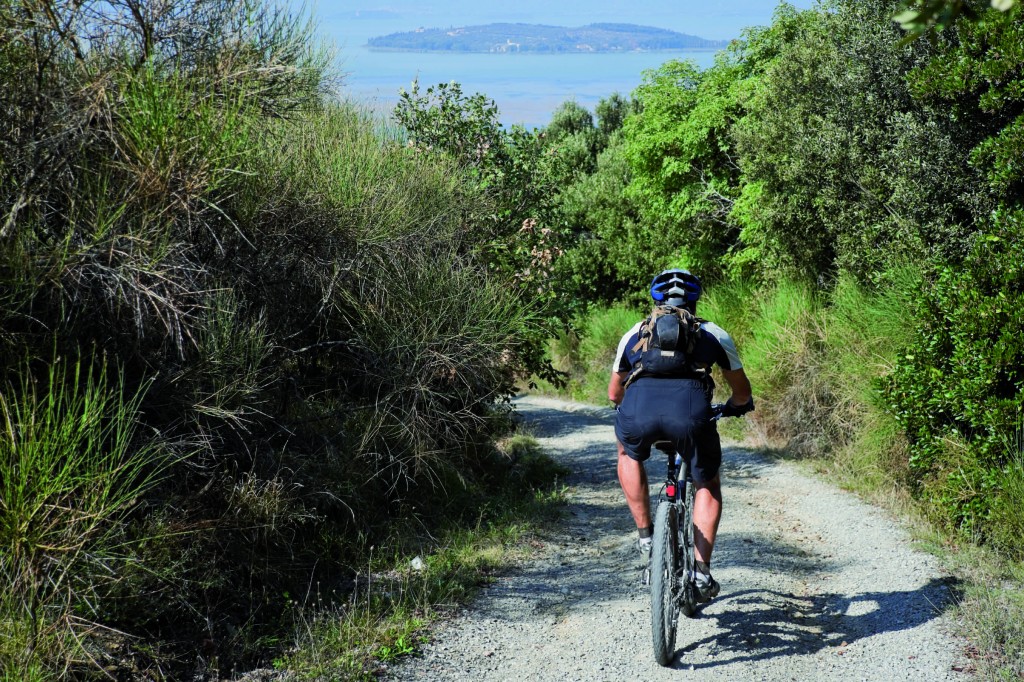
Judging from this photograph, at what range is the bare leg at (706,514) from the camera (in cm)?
Result: 523

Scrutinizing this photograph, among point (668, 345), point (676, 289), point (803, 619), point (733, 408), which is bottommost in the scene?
point (803, 619)

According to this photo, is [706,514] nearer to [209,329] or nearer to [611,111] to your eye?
[209,329]

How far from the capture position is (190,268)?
564 cm

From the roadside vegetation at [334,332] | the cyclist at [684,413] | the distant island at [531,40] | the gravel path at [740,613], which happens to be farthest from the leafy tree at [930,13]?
the distant island at [531,40]

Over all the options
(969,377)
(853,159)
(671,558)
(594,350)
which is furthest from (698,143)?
(671,558)

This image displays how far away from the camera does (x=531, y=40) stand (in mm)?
43031

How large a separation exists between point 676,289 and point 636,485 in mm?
1094

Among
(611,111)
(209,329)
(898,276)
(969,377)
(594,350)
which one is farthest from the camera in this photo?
(611,111)

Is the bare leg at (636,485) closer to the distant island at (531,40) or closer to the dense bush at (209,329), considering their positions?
the dense bush at (209,329)

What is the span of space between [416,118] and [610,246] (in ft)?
52.6

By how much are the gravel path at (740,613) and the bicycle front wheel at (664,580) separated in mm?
196

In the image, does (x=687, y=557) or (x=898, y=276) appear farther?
(x=898, y=276)

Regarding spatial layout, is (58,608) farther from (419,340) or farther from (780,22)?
(780,22)

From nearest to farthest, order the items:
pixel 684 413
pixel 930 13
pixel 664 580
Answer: pixel 930 13, pixel 664 580, pixel 684 413
